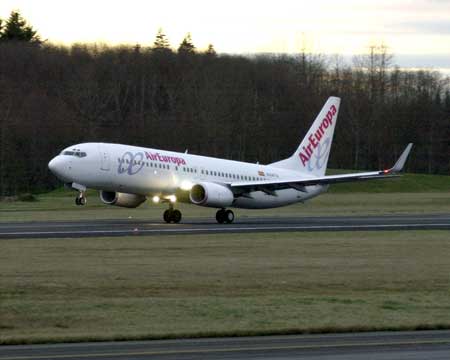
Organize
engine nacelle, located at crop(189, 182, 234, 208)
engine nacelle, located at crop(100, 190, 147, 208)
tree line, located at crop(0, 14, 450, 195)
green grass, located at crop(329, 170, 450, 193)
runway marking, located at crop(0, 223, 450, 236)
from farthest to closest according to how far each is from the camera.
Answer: tree line, located at crop(0, 14, 450, 195) < green grass, located at crop(329, 170, 450, 193) < engine nacelle, located at crop(100, 190, 147, 208) < engine nacelle, located at crop(189, 182, 234, 208) < runway marking, located at crop(0, 223, 450, 236)

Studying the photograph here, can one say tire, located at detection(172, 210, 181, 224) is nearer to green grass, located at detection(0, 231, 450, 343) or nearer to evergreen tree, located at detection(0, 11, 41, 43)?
green grass, located at detection(0, 231, 450, 343)

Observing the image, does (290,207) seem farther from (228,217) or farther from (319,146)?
(228,217)

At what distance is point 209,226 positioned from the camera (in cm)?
4953

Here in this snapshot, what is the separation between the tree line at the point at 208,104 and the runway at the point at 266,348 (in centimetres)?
9183

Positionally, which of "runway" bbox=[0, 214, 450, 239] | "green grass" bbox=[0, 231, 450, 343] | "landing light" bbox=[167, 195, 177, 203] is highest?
"landing light" bbox=[167, 195, 177, 203]

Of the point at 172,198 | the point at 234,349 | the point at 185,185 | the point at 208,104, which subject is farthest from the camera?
the point at 208,104

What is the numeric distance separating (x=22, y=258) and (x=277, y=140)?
99.8m

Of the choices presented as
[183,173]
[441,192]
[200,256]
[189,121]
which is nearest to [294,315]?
[200,256]

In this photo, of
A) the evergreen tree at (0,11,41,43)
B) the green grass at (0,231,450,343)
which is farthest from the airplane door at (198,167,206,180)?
the evergreen tree at (0,11,41,43)

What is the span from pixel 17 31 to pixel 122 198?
112141mm

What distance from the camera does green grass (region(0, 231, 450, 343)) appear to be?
21.5 metres

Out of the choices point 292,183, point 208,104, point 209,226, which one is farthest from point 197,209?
point 208,104

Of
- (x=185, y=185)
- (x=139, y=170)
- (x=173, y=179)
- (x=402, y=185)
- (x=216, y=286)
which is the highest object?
(x=139, y=170)

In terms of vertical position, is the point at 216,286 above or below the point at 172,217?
above
